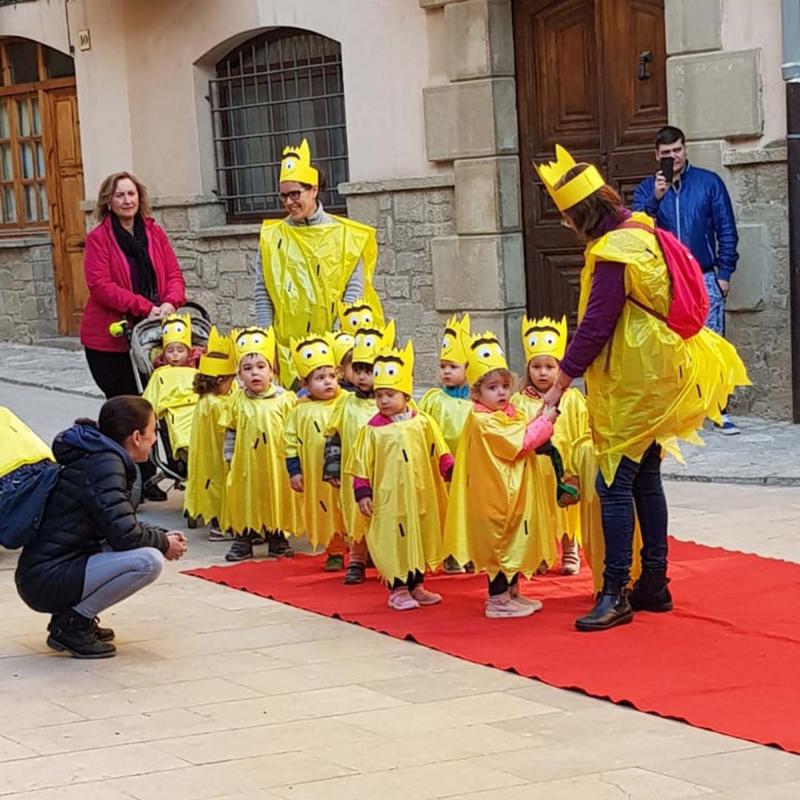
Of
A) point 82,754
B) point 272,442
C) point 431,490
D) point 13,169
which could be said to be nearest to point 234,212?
point 13,169

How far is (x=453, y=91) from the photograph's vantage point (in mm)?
13773

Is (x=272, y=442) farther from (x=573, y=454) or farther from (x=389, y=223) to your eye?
(x=389, y=223)

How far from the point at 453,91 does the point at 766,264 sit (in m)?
3.24

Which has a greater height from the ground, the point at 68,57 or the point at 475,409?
the point at 68,57

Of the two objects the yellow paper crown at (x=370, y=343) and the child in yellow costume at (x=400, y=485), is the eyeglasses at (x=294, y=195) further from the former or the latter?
the child in yellow costume at (x=400, y=485)

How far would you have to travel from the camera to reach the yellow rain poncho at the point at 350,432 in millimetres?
7930

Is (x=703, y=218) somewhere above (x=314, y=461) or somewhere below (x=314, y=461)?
above

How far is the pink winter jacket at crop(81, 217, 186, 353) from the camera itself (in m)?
10.1

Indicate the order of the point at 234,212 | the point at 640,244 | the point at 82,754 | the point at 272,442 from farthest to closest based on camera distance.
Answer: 1. the point at 234,212
2. the point at 272,442
3. the point at 640,244
4. the point at 82,754

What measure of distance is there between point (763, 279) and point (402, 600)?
16.7 feet

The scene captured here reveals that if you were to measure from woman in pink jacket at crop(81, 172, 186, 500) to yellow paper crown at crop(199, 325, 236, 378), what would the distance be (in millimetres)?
945

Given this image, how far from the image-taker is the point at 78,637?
6.91 meters

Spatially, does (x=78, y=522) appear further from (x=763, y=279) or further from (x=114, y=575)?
(x=763, y=279)

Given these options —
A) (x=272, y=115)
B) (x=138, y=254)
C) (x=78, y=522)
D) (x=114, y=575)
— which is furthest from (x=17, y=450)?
(x=272, y=115)
